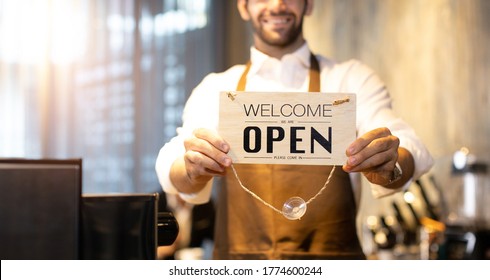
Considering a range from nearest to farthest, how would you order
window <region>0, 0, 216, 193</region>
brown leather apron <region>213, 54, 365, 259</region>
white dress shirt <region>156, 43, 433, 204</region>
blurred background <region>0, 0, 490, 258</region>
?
1. brown leather apron <region>213, 54, 365, 259</region>
2. white dress shirt <region>156, 43, 433, 204</region>
3. blurred background <region>0, 0, 490, 258</region>
4. window <region>0, 0, 216, 193</region>

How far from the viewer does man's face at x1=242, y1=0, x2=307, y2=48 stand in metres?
1.55

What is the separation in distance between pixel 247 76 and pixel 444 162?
1.91 metres

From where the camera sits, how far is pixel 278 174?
4.75 feet

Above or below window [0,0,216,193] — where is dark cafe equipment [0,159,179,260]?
below

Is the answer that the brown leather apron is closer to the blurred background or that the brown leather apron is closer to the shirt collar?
the shirt collar

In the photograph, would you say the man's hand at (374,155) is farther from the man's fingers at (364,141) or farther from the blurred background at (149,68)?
the blurred background at (149,68)

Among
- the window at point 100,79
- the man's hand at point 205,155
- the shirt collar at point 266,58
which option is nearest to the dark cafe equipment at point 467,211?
the shirt collar at point 266,58

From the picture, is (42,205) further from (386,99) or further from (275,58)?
(386,99)

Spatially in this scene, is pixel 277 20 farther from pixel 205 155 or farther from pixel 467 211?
pixel 467 211

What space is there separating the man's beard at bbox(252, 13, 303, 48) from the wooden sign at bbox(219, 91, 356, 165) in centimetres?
43

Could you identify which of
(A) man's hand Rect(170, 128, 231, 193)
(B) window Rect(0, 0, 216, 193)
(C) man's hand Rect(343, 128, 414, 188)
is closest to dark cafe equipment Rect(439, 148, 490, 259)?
(C) man's hand Rect(343, 128, 414, 188)

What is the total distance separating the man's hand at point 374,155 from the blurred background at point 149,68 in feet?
6.89
